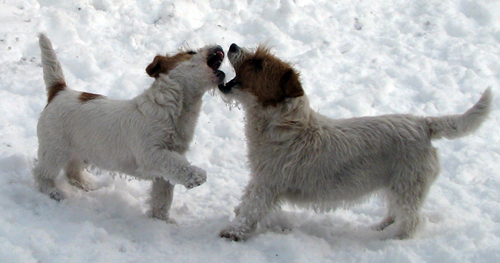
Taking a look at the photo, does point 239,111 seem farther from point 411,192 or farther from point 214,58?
point 411,192

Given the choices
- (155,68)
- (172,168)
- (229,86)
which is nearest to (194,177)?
(172,168)

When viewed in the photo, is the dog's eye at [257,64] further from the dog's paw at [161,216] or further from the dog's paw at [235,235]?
the dog's paw at [161,216]

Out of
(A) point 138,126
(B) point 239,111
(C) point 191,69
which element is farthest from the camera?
(B) point 239,111

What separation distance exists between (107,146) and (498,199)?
3964mm

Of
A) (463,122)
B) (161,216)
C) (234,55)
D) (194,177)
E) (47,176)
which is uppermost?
(234,55)

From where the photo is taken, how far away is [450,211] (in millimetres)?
4727

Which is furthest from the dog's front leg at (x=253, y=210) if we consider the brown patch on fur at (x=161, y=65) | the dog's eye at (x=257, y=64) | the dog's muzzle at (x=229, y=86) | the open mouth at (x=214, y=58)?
the brown patch on fur at (x=161, y=65)

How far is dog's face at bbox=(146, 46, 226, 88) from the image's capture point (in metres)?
4.39

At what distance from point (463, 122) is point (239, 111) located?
3.17 metres

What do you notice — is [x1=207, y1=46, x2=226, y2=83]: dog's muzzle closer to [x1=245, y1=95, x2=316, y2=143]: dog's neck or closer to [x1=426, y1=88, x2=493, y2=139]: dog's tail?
[x1=245, y1=95, x2=316, y2=143]: dog's neck

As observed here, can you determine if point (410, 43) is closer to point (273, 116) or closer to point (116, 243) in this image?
point (273, 116)

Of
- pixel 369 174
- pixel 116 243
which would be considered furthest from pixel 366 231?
pixel 116 243

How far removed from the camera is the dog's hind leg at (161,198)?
4520 mm

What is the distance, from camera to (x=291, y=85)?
13.1ft
